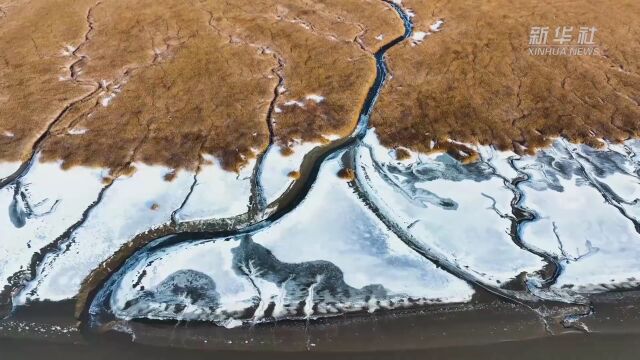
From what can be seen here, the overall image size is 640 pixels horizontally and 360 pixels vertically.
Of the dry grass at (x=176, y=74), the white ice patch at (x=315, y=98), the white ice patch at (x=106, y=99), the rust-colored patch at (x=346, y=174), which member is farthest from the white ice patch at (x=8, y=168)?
the rust-colored patch at (x=346, y=174)

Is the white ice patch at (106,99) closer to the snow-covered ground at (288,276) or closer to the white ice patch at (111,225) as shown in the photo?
the white ice patch at (111,225)

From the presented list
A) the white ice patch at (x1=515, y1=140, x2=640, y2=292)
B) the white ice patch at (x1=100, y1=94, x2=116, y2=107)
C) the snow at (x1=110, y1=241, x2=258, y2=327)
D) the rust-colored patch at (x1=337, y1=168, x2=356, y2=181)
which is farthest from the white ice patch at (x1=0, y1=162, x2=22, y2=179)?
the white ice patch at (x1=515, y1=140, x2=640, y2=292)

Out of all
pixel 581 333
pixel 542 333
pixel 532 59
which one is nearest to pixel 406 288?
pixel 542 333

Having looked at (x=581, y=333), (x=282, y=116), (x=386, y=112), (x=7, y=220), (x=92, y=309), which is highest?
(x=386, y=112)

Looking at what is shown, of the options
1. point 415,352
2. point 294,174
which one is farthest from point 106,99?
point 415,352

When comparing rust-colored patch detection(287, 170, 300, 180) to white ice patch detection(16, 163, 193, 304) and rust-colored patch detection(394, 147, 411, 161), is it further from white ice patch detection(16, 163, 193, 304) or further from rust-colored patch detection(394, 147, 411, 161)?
rust-colored patch detection(394, 147, 411, 161)

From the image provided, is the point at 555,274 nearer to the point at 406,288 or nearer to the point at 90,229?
the point at 406,288
